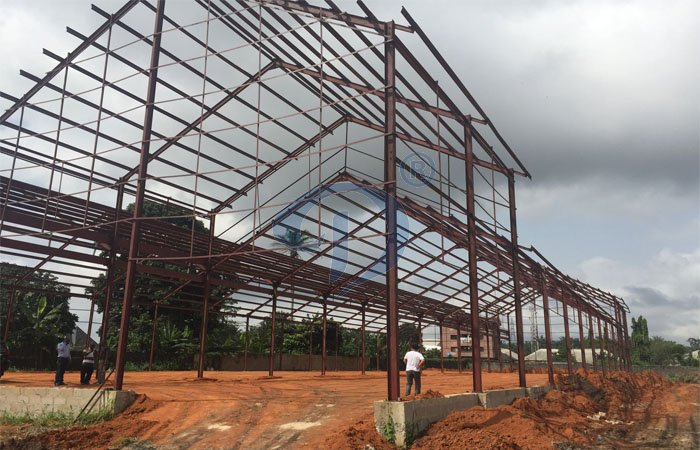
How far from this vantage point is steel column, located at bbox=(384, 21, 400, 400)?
11.1 metres

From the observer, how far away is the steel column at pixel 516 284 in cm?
1917

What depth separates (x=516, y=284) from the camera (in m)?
19.6

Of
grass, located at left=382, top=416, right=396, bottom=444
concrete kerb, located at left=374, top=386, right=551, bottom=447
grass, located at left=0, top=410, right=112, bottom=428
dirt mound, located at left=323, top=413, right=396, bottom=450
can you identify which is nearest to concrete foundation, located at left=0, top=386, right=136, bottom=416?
grass, located at left=0, top=410, right=112, bottom=428

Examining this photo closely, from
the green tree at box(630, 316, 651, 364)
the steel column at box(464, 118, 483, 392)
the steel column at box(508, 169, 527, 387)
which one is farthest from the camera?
the green tree at box(630, 316, 651, 364)

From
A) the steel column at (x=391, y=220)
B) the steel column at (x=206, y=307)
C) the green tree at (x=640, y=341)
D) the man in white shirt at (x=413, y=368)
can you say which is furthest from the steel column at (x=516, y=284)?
the green tree at (x=640, y=341)

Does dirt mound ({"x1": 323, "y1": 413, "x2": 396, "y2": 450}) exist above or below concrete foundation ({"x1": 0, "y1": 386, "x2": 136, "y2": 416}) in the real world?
below

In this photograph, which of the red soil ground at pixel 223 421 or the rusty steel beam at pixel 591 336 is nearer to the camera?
the red soil ground at pixel 223 421

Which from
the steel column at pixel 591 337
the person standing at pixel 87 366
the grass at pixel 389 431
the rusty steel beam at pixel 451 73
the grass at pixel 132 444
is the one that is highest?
the rusty steel beam at pixel 451 73

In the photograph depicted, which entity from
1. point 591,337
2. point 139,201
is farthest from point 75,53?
point 591,337

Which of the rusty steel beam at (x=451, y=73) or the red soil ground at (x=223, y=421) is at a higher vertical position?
the rusty steel beam at (x=451, y=73)

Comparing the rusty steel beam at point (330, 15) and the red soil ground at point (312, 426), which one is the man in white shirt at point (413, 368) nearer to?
the red soil ground at point (312, 426)

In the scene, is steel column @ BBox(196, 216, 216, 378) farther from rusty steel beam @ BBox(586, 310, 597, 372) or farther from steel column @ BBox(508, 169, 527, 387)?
rusty steel beam @ BBox(586, 310, 597, 372)

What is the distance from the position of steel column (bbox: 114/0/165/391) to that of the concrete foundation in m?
0.35

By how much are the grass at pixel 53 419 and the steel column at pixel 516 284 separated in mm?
12956
